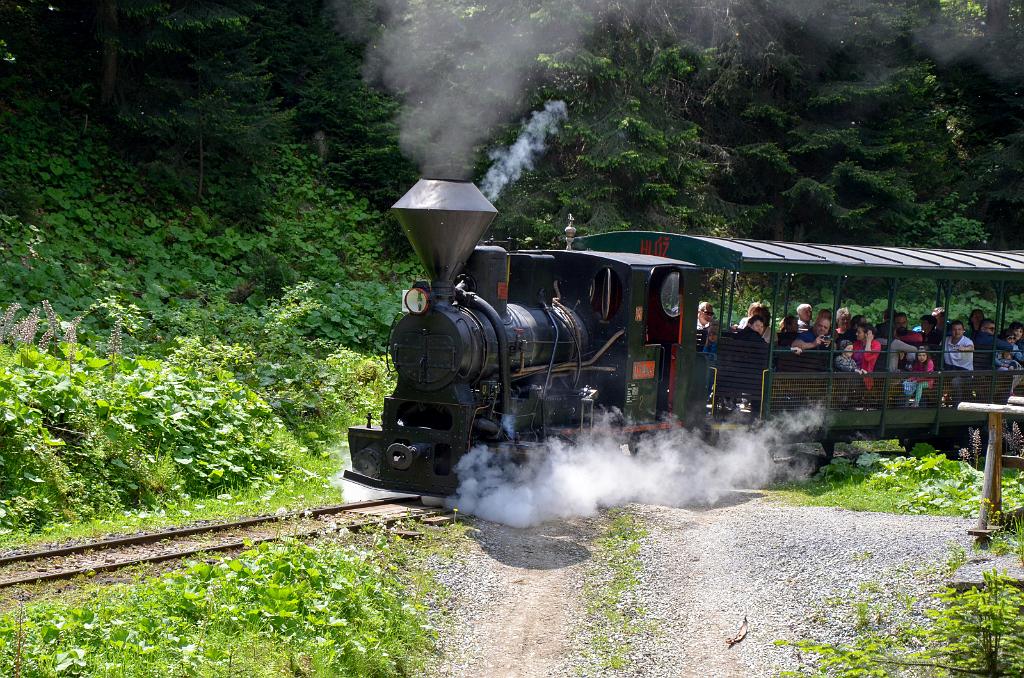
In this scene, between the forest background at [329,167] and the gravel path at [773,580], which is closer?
the gravel path at [773,580]

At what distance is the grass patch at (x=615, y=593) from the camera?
6324mm

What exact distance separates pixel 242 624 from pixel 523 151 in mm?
12865

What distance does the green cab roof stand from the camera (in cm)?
1102

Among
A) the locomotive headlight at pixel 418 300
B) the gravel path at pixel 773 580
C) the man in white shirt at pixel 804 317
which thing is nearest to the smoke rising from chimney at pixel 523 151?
the man in white shirt at pixel 804 317

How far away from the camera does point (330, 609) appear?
6012 millimetres

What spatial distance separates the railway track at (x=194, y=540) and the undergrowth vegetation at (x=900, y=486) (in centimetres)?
433

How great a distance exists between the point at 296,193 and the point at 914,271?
39.7 ft

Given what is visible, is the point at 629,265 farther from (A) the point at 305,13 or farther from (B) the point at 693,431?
(A) the point at 305,13

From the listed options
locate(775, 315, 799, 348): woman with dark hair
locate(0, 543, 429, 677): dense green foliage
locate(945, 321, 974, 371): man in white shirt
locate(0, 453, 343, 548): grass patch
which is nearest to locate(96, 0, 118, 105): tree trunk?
locate(0, 453, 343, 548): grass patch

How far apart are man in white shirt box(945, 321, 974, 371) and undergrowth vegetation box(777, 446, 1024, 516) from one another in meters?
2.27

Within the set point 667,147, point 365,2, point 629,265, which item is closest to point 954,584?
point 629,265

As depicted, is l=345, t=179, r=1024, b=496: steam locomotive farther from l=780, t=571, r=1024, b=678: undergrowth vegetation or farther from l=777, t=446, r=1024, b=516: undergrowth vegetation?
l=780, t=571, r=1024, b=678: undergrowth vegetation

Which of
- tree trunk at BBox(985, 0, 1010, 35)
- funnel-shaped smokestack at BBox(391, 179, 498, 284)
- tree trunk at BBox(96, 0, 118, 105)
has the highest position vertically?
tree trunk at BBox(985, 0, 1010, 35)

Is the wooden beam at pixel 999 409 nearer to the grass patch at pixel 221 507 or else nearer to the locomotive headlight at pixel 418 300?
the locomotive headlight at pixel 418 300
